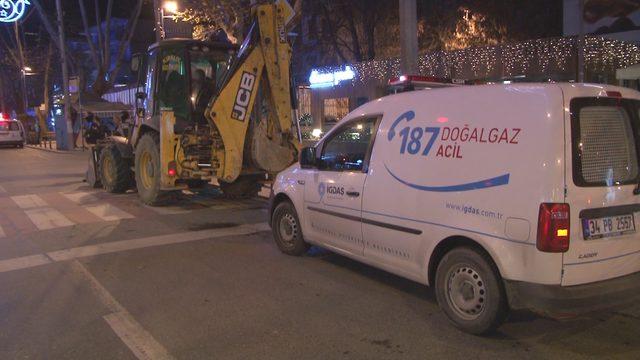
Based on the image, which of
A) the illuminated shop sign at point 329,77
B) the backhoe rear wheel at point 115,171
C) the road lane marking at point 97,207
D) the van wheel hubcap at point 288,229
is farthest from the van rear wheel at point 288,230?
the illuminated shop sign at point 329,77

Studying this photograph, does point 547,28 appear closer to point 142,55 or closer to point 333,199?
point 142,55

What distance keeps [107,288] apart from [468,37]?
62.9 ft

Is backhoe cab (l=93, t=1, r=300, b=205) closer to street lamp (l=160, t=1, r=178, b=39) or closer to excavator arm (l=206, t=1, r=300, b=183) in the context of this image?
excavator arm (l=206, t=1, r=300, b=183)

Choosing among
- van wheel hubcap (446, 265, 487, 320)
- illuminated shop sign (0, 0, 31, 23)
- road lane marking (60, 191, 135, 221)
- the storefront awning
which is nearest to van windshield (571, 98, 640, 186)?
van wheel hubcap (446, 265, 487, 320)

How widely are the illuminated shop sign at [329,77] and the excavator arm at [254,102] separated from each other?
45.5 feet

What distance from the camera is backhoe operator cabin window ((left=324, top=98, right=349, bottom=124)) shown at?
984 inches

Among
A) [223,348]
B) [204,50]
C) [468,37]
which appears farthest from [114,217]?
[468,37]

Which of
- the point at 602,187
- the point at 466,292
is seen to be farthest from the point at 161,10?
the point at 602,187

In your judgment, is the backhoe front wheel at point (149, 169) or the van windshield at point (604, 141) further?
the backhoe front wheel at point (149, 169)

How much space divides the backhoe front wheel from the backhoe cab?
2 cm

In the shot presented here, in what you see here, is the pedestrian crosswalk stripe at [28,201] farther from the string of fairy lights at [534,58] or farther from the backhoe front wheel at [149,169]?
the string of fairy lights at [534,58]

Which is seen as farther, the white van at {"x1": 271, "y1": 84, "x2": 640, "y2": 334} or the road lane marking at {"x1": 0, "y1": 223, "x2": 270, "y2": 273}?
the road lane marking at {"x1": 0, "y1": 223, "x2": 270, "y2": 273}

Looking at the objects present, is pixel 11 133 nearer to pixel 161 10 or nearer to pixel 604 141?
pixel 161 10

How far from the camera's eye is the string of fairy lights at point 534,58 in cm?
1667
